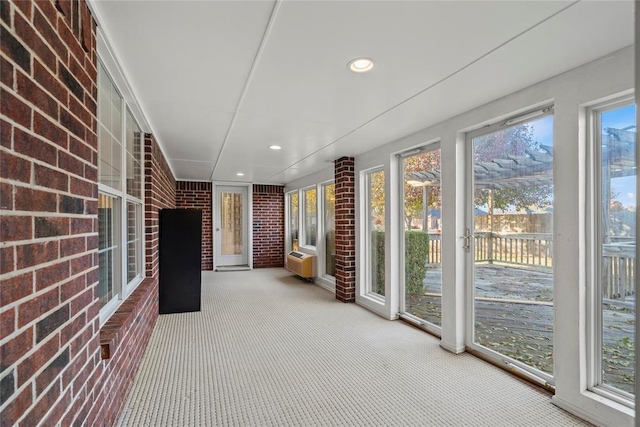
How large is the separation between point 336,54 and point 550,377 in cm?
260

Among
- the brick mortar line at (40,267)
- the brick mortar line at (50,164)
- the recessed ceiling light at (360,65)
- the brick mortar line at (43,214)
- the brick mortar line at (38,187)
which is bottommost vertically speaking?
the brick mortar line at (40,267)

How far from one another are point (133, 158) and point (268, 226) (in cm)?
515

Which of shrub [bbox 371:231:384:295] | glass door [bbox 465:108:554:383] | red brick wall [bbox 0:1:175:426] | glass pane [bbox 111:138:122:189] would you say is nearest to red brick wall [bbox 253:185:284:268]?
shrub [bbox 371:231:384:295]

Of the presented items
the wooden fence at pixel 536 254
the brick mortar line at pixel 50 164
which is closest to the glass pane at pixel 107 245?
the brick mortar line at pixel 50 164

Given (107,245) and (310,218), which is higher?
(310,218)

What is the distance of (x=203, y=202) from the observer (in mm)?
7590

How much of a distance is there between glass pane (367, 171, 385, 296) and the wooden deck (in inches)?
62.3

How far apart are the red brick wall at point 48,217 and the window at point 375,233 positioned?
3330mm

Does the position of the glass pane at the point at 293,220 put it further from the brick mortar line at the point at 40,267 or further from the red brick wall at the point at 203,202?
the brick mortar line at the point at 40,267

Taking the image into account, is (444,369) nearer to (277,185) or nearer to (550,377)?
(550,377)

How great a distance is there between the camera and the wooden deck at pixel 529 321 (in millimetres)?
1926

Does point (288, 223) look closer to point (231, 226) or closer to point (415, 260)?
point (231, 226)

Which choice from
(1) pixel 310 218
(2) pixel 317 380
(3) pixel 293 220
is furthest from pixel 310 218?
(2) pixel 317 380

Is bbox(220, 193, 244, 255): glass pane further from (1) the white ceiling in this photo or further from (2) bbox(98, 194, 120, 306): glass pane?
(2) bbox(98, 194, 120, 306): glass pane
